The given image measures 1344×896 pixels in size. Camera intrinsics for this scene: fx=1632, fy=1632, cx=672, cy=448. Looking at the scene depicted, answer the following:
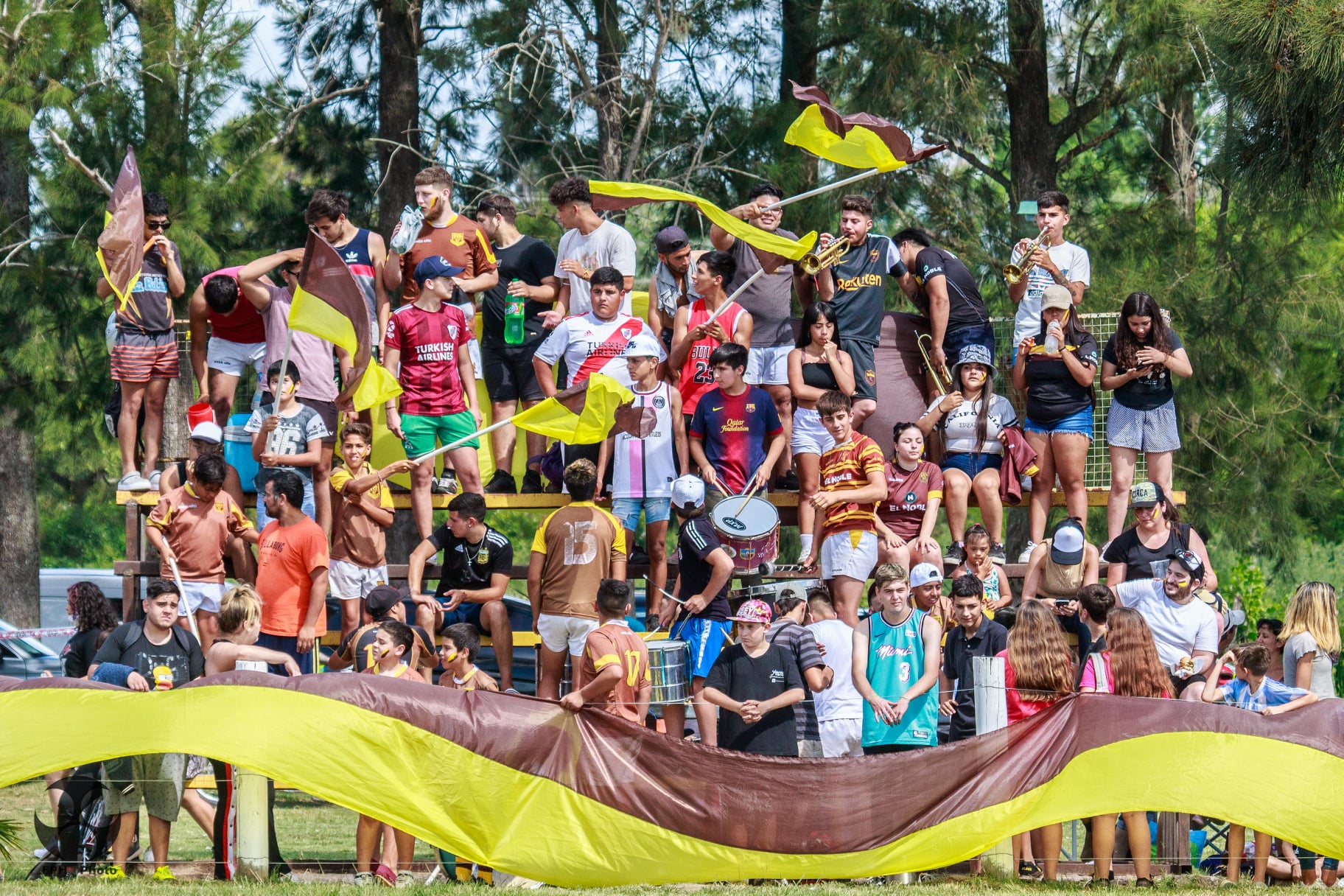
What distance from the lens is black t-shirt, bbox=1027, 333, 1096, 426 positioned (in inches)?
435

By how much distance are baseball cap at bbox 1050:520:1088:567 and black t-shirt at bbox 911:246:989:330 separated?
1.83 meters

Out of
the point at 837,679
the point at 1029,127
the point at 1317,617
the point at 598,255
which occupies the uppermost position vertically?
the point at 1029,127

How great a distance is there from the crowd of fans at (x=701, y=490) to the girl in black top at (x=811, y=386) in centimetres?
2

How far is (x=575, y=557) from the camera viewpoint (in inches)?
380

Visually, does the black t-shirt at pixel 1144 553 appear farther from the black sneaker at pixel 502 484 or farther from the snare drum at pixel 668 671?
the black sneaker at pixel 502 484

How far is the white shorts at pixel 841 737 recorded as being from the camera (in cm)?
911

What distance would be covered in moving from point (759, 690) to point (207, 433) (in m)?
4.49

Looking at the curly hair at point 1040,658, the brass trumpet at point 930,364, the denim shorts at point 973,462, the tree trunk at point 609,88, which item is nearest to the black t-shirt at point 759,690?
the curly hair at point 1040,658

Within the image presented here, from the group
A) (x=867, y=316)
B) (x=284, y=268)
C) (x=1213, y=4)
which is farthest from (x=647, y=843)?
(x=1213, y=4)

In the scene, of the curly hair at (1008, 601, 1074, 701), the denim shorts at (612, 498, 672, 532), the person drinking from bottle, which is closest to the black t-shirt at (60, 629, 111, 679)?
the person drinking from bottle

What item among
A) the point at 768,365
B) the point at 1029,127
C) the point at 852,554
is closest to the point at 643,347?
the point at 768,365

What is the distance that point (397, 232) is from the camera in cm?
1105

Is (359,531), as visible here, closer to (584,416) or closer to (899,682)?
(584,416)

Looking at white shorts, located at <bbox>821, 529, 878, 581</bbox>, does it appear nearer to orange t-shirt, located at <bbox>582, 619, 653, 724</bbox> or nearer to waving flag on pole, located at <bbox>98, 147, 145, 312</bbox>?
orange t-shirt, located at <bbox>582, 619, 653, 724</bbox>
